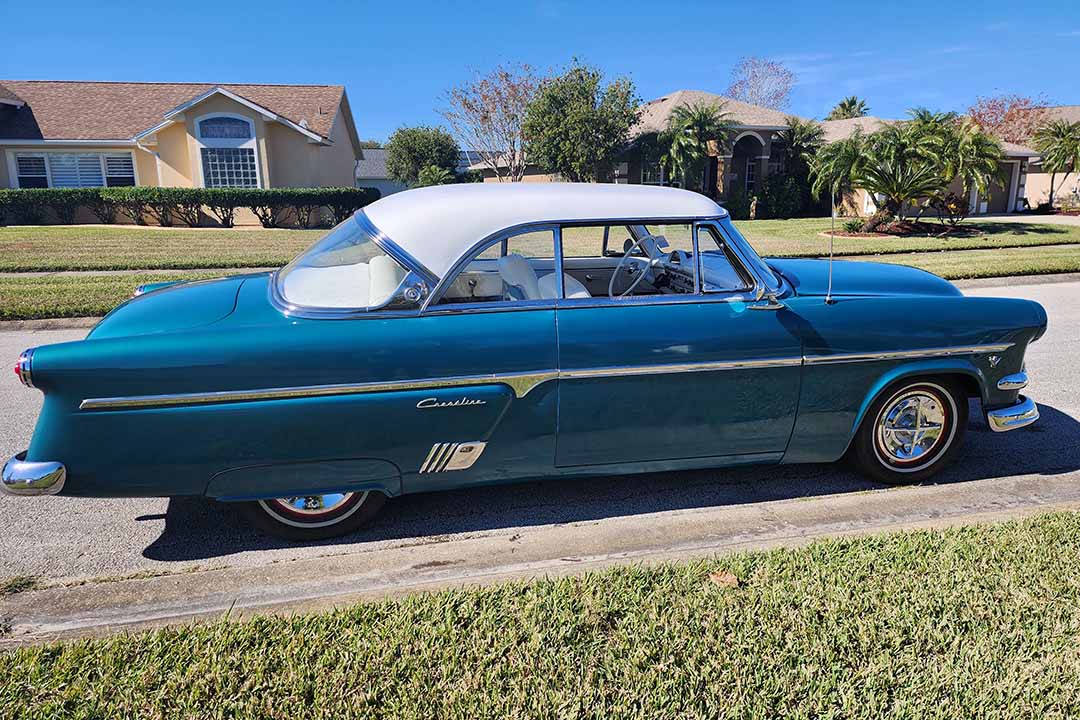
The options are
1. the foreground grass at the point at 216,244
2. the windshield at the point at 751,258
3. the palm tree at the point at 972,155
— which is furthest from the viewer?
the palm tree at the point at 972,155

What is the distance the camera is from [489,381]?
331 centimetres

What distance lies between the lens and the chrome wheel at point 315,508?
3.46m

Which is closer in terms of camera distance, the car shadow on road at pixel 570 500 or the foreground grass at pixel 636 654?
the foreground grass at pixel 636 654

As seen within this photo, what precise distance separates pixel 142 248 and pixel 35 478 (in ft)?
51.9

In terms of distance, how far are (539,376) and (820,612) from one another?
4.87 feet

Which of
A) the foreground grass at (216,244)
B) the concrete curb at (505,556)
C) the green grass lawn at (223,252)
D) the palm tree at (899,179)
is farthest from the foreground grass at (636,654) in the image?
the palm tree at (899,179)

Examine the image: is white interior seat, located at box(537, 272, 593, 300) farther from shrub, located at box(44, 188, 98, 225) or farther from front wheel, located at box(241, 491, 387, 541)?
shrub, located at box(44, 188, 98, 225)

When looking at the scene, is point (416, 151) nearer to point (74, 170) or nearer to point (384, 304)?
point (74, 170)

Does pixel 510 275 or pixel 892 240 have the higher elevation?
pixel 510 275

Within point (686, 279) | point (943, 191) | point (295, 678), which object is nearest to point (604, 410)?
point (686, 279)

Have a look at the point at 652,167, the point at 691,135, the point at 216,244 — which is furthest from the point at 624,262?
the point at 652,167

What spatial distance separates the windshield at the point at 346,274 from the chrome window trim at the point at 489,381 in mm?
381

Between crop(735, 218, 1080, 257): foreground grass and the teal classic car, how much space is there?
11651mm

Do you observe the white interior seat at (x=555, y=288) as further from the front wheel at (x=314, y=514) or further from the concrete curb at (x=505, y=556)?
the front wheel at (x=314, y=514)
